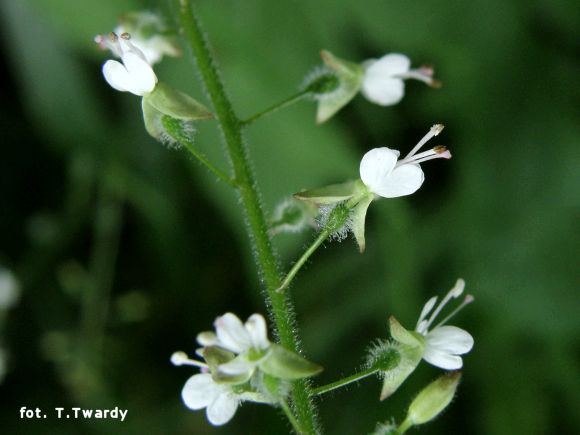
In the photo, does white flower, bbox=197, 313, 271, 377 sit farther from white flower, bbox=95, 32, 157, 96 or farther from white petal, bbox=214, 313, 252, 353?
white flower, bbox=95, 32, 157, 96

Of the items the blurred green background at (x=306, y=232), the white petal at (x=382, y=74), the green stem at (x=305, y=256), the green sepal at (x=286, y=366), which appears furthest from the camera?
the blurred green background at (x=306, y=232)

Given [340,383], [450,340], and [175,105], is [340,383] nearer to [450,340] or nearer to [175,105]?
[450,340]

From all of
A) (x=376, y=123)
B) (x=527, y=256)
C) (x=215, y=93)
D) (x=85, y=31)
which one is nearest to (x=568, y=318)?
(x=527, y=256)

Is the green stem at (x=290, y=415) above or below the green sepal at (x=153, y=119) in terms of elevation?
below

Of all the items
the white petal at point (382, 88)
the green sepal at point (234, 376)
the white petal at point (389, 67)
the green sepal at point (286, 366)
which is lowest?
the green sepal at point (286, 366)

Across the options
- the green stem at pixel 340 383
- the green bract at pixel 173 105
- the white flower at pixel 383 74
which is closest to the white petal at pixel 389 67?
the white flower at pixel 383 74

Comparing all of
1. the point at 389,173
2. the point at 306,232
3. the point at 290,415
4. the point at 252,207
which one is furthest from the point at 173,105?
the point at 306,232

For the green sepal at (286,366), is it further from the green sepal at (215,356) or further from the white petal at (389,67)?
the white petal at (389,67)

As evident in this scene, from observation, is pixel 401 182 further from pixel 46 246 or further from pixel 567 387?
pixel 46 246
